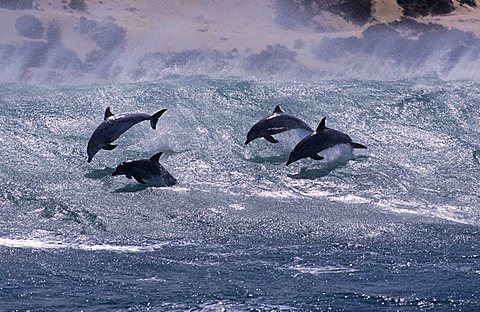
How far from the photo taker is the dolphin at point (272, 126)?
17.2m

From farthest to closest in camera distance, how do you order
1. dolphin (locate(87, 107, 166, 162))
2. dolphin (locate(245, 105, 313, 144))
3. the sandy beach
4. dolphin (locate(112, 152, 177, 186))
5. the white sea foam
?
the sandy beach
dolphin (locate(245, 105, 313, 144))
dolphin (locate(87, 107, 166, 162))
dolphin (locate(112, 152, 177, 186))
the white sea foam

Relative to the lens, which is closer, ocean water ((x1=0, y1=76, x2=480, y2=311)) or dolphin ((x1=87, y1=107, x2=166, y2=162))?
ocean water ((x1=0, y1=76, x2=480, y2=311))

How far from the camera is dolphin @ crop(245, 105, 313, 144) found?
1719 centimetres

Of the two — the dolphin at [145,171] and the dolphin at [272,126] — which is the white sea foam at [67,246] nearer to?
the dolphin at [145,171]

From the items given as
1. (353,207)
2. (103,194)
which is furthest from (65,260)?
(353,207)

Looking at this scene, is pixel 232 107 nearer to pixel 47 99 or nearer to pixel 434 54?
pixel 47 99

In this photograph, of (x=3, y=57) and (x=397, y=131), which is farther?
(x=3, y=57)

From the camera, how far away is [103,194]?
1470 cm

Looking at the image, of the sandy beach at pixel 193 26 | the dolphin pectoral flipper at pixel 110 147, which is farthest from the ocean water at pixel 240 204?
the sandy beach at pixel 193 26

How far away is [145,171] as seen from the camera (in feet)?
49.6

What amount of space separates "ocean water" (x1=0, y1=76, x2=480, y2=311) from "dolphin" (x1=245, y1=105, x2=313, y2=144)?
0.97ft

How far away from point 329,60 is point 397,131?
19127mm

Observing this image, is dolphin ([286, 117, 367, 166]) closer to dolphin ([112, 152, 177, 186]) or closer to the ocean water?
the ocean water

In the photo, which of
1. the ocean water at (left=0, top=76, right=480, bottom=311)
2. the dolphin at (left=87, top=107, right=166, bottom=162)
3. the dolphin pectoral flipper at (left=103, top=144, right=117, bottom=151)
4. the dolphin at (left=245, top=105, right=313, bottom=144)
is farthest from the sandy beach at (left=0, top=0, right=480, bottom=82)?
the dolphin at (left=245, top=105, right=313, bottom=144)
